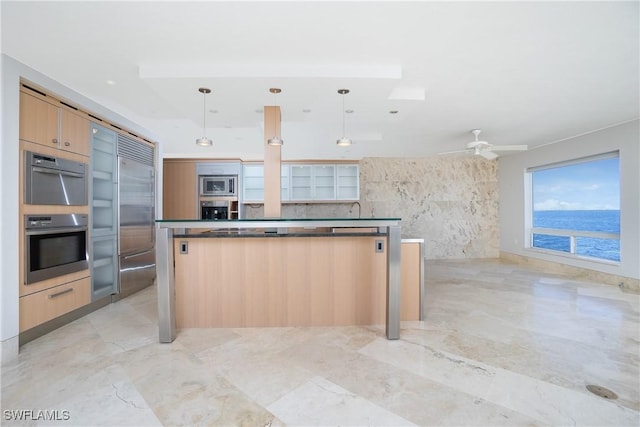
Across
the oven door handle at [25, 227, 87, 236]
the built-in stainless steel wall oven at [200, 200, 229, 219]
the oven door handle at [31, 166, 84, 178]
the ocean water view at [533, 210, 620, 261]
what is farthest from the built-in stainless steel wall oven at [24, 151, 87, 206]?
the ocean water view at [533, 210, 620, 261]

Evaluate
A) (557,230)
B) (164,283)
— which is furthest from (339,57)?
(557,230)

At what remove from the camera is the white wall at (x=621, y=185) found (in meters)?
4.16

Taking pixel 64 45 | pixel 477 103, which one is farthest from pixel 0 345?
pixel 477 103

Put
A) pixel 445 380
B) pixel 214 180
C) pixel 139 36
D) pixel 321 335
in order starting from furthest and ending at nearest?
pixel 214 180 → pixel 321 335 → pixel 139 36 → pixel 445 380

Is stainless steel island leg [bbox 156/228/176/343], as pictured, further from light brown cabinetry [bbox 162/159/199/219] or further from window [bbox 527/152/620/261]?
window [bbox 527/152/620/261]

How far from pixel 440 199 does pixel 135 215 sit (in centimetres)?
657

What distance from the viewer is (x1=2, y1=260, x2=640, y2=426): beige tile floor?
1.58m

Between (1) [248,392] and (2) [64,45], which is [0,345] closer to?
(1) [248,392]

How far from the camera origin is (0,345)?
7.02 feet

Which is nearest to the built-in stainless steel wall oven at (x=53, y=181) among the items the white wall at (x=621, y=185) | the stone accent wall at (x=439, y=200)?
the stone accent wall at (x=439, y=200)

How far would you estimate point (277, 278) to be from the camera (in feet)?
9.06

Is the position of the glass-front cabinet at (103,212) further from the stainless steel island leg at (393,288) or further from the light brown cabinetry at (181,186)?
the stainless steel island leg at (393,288)

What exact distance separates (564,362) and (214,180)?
632 cm

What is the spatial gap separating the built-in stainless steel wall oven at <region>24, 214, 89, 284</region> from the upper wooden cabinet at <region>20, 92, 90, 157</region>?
72cm
